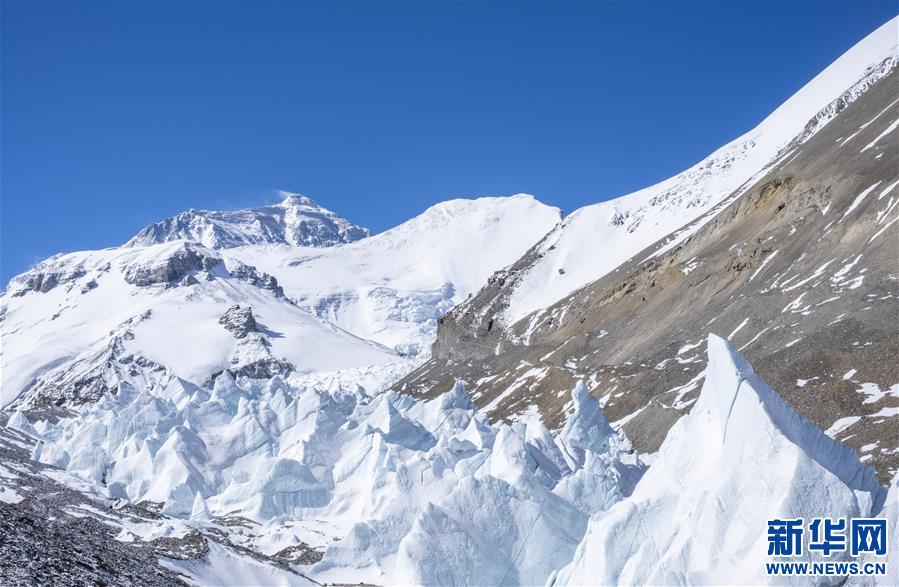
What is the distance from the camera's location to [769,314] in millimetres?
75875

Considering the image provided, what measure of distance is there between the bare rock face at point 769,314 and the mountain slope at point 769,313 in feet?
0.57

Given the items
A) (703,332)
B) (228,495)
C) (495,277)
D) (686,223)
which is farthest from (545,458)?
(495,277)

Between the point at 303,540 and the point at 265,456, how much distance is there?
2441 centimetres

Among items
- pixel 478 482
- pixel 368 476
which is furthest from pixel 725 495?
pixel 368 476

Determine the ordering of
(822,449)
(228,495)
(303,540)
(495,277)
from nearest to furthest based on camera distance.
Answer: (822,449) < (303,540) < (228,495) < (495,277)

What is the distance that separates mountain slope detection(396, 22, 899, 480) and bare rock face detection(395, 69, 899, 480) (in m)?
0.17

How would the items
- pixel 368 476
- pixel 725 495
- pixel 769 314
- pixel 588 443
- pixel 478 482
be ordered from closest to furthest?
1. pixel 725 495
2. pixel 478 482
3. pixel 368 476
4. pixel 588 443
5. pixel 769 314

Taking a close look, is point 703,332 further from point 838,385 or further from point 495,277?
point 495,277

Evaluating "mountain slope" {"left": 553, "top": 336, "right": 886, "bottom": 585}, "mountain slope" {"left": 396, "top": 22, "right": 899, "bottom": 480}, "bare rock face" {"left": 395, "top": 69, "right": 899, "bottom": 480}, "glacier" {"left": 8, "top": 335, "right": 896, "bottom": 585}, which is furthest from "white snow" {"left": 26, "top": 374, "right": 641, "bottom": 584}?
"mountain slope" {"left": 553, "top": 336, "right": 886, "bottom": 585}

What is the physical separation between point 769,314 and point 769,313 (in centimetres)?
15

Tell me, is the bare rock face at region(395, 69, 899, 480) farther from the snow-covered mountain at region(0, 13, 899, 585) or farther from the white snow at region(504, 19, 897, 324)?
the white snow at region(504, 19, 897, 324)

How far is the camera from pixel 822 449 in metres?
28.7

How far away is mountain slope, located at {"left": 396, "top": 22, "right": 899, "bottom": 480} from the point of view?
55.8 meters

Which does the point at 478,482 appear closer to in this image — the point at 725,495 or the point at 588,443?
the point at 725,495
